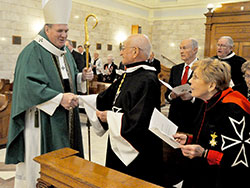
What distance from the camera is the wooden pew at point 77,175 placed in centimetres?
137

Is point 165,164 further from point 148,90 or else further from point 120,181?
point 120,181

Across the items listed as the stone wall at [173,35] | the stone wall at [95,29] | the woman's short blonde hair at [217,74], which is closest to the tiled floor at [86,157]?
the woman's short blonde hair at [217,74]

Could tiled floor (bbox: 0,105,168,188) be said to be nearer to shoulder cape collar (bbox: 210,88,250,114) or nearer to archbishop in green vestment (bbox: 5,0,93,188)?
archbishop in green vestment (bbox: 5,0,93,188)

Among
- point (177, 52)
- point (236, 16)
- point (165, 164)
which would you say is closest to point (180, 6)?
point (177, 52)

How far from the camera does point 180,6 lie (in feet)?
46.6

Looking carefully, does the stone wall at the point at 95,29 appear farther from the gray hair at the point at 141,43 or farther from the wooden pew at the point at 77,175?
the wooden pew at the point at 77,175

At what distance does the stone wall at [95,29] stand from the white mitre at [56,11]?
7.15m

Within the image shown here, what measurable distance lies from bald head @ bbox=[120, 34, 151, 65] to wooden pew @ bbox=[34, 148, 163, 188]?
105 cm

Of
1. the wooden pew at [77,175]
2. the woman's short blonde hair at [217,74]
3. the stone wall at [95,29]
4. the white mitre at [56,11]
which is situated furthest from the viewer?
the stone wall at [95,29]

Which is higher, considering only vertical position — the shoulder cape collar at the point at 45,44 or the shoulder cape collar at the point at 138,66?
the shoulder cape collar at the point at 45,44

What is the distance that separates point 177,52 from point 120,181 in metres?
13.8

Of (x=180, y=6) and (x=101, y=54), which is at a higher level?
(x=180, y=6)

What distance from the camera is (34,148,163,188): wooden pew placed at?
4.50 ft

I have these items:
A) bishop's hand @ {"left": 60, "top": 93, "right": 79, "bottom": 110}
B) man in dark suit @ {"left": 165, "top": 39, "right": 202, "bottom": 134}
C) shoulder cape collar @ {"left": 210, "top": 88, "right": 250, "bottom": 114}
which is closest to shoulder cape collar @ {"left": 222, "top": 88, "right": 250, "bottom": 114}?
shoulder cape collar @ {"left": 210, "top": 88, "right": 250, "bottom": 114}
